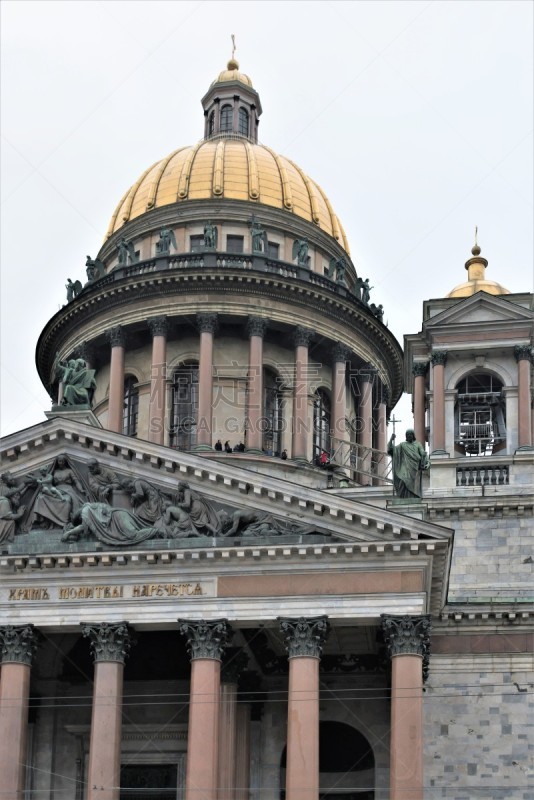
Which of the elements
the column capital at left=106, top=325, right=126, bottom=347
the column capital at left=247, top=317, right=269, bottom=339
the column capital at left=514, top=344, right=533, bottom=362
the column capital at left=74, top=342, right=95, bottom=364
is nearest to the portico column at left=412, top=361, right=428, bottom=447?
the column capital at left=514, top=344, right=533, bottom=362

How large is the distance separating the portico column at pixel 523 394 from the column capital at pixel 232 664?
10964 mm

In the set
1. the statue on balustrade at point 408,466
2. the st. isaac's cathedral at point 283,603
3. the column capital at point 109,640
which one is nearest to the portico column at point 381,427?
the st. isaac's cathedral at point 283,603

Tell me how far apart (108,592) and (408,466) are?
8622mm

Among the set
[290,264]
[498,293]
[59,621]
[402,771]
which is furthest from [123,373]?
[402,771]

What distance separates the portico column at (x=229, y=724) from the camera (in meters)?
40.1

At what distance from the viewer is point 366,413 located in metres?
61.9

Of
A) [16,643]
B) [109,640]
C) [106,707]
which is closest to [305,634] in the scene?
[109,640]

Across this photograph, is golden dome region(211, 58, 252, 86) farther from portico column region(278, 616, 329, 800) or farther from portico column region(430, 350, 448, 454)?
portico column region(278, 616, 329, 800)

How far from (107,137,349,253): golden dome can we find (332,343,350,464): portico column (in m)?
6.50

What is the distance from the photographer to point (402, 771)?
122ft

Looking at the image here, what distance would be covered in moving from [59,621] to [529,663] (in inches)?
516

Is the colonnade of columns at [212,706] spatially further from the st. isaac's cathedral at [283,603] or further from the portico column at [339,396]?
the portico column at [339,396]

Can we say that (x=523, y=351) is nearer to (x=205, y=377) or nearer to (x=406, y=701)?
(x=205, y=377)

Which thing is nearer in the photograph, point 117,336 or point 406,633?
point 406,633
